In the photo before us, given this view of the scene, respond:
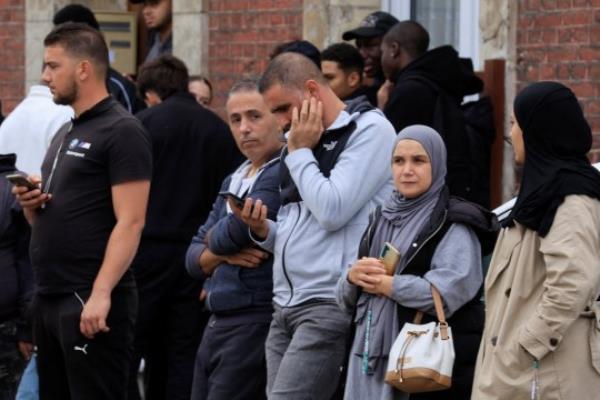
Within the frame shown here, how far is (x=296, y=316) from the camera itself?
714 cm

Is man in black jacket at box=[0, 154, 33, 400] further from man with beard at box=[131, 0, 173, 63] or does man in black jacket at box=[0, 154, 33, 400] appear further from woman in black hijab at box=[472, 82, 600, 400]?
man with beard at box=[131, 0, 173, 63]

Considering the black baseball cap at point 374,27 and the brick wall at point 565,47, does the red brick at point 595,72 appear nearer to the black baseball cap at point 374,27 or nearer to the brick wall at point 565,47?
the brick wall at point 565,47

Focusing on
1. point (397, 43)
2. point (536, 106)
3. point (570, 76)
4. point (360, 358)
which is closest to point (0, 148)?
point (397, 43)

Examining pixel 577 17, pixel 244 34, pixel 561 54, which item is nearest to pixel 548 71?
pixel 561 54

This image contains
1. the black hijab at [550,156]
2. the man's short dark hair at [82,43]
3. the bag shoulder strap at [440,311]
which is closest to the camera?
the black hijab at [550,156]

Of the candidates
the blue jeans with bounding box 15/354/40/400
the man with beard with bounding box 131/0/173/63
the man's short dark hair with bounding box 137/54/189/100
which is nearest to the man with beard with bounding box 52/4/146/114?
the man's short dark hair with bounding box 137/54/189/100

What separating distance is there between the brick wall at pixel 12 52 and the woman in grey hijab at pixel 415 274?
8.08 meters

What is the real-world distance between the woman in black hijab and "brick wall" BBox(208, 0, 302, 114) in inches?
234

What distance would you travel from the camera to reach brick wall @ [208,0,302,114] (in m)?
12.2

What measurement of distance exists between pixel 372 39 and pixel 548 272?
453cm

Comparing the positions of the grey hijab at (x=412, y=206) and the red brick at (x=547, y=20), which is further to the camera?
the red brick at (x=547, y=20)

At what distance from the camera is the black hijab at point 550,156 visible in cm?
610

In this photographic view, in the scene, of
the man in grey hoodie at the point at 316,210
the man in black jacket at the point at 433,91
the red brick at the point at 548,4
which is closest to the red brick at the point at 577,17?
the red brick at the point at 548,4

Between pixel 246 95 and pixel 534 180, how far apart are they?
2.09 m
